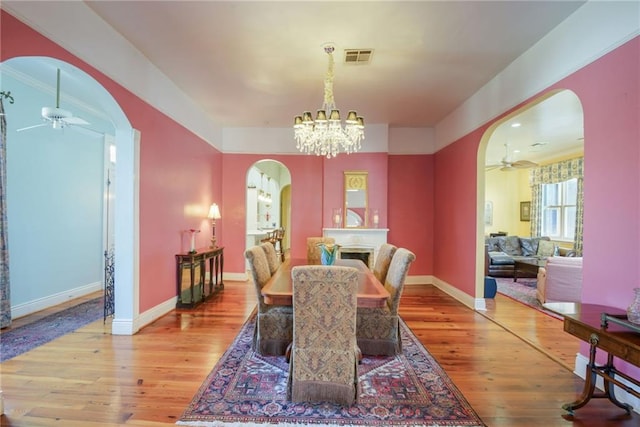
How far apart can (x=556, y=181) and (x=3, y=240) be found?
34.7 ft

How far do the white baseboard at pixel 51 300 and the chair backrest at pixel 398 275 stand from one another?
448cm

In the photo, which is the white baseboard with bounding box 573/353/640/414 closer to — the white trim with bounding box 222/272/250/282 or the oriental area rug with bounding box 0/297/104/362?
the oriental area rug with bounding box 0/297/104/362

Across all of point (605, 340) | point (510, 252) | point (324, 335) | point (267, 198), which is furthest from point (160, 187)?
point (510, 252)

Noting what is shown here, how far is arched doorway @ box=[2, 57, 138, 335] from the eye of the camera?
327 cm

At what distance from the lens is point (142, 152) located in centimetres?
348

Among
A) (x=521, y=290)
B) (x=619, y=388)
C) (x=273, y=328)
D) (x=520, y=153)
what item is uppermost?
(x=520, y=153)

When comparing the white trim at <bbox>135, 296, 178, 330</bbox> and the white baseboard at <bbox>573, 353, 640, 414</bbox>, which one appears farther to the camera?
the white trim at <bbox>135, 296, 178, 330</bbox>

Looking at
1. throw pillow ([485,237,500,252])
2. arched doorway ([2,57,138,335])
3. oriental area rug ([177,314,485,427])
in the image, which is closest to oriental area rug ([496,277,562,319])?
throw pillow ([485,237,500,252])

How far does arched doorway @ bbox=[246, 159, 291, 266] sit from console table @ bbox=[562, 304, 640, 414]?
7.16 metres

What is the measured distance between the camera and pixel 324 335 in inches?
77.5

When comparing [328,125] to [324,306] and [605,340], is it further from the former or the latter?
[605,340]

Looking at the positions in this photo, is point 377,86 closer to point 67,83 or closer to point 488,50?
point 488,50

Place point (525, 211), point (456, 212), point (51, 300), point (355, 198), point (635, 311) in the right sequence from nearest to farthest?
1. point (635, 311)
2. point (51, 300)
3. point (456, 212)
4. point (355, 198)
5. point (525, 211)

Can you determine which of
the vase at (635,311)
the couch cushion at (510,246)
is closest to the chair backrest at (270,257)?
the vase at (635,311)
